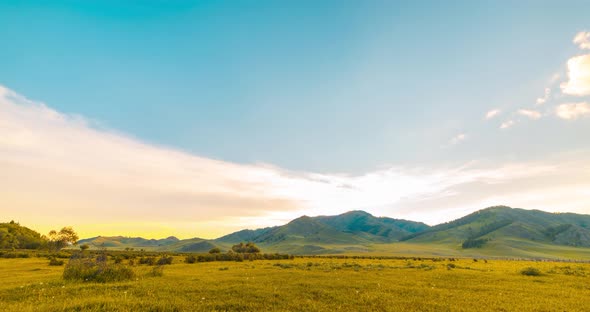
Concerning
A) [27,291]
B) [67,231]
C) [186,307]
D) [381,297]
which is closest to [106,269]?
[27,291]

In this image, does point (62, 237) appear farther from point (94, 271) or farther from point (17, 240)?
point (94, 271)

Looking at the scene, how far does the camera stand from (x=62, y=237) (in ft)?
562

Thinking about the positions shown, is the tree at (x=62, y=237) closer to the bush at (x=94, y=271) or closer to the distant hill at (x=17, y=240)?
the distant hill at (x=17, y=240)

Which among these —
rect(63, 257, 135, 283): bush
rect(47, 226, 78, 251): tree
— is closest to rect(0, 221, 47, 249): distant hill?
rect(47, 226, 78, 251): tree

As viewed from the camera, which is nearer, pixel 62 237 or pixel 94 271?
pixel 94 271

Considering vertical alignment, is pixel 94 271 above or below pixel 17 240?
above

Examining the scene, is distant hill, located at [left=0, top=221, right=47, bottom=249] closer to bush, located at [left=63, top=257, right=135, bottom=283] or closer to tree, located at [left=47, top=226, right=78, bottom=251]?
tree, located at [left=47, top=226, right=78, bottom=251]

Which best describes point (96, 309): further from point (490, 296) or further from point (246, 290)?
point (490, 296)

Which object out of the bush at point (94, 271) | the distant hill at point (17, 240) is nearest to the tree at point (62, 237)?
the distant hill at point (17, 240)

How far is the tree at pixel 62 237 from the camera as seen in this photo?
16925 centimetres

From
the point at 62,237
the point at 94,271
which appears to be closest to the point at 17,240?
the point at 62,237

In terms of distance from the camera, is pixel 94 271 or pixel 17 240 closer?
pixel 94 271

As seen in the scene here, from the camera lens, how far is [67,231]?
17338 centimetres

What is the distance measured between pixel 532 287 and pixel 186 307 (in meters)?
30.5
